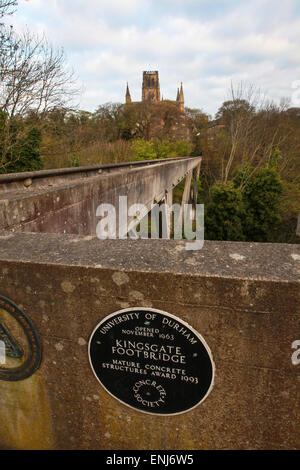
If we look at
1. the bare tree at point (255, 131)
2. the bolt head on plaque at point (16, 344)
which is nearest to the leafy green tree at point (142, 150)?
the bare tree at point (255, 131)

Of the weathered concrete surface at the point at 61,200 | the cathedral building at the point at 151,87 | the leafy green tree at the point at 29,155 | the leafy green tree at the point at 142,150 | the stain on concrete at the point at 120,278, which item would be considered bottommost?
the stain on concrete at the point at 120,278

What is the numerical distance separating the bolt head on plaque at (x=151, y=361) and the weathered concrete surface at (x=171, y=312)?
0.06 m

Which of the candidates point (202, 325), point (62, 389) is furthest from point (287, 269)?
point (62, 389)

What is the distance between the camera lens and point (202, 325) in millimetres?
1322

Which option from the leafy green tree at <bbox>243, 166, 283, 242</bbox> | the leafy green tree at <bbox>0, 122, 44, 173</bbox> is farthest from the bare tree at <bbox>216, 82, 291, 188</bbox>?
the leafy green tree at <bbox>0, 122, 44, 173</bbox>

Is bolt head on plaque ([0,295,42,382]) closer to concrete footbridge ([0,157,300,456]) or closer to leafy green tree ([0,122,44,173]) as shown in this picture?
concrete footbridge ([0,157,300,456])

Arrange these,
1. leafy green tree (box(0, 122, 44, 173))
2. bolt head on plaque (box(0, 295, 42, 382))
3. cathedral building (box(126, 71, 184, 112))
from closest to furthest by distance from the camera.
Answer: bolt head on plaque (box(0, 295, 42, 382)), leafy green tree (box(0, 122, 44, 173)), cathedral building (box(126, 71, 184, 112))

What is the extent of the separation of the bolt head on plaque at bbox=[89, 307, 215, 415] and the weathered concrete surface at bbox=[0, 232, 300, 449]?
0.06 m

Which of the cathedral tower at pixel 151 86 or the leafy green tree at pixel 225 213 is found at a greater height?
the cathedral tower at pixel 151 86

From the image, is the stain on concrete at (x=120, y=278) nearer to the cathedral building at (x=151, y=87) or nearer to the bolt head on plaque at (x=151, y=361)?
the bolt head on plaque at (x=151, y=361)

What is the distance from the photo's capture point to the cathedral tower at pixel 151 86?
290ft

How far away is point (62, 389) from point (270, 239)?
1002 inches

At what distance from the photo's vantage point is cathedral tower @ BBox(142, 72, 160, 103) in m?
88.5
